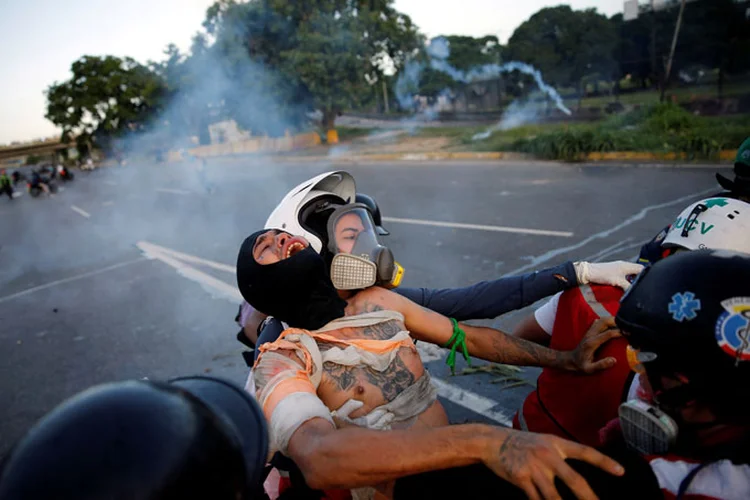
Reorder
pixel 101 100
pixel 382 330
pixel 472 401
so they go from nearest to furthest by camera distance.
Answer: pixel 382 330 → pixel 472 401 → pixel 101 100

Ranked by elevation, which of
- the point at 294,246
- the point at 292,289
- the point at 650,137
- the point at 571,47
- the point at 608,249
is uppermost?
the point at 571,47

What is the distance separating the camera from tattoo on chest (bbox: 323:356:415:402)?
193 cm

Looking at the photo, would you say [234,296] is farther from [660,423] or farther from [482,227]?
[660,423]

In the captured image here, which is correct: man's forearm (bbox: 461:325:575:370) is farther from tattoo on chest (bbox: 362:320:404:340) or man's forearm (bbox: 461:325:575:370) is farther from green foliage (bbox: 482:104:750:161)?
green foliage (bbox: 482:104:750:161)

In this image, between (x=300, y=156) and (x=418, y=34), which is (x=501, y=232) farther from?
(x=418, y=34)

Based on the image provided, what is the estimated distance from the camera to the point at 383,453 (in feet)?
4.48

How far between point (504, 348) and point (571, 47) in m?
25.0

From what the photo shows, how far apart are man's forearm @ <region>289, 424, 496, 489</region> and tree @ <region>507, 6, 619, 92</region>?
24428mm

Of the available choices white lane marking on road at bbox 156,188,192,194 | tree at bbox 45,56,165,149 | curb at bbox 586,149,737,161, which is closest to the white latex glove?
curb at bbox 586,149,737,161

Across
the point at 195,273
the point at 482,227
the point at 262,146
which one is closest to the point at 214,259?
the point at 195,273

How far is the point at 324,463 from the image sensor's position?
1.42 m

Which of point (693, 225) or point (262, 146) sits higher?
point (262, 146)

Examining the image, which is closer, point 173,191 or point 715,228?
point 715,228

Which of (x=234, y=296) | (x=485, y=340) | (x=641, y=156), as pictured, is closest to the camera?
(x=485, y=340)
